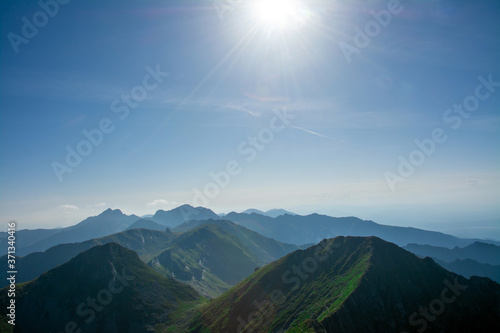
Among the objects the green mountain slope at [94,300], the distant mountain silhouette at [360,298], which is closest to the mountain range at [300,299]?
the distant mountain silhouette at [360,298]

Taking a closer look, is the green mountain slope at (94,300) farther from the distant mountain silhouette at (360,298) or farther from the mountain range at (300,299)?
the distant mountain silhouette at (360,298)

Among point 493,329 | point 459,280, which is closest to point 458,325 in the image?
point 493,329

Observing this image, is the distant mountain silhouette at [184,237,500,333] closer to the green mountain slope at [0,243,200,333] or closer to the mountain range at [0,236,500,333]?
the mountain range at [0,236,500,333]

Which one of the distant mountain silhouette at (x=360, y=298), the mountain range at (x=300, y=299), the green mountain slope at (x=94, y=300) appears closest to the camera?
the distant mountain silhouette at (x=360, y=298)

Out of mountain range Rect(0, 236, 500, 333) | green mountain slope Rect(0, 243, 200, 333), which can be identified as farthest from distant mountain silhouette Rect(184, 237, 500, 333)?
green mountain slope Rect(0, 243, 200, 333)

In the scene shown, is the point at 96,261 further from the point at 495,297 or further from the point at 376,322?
the point at 495,297
